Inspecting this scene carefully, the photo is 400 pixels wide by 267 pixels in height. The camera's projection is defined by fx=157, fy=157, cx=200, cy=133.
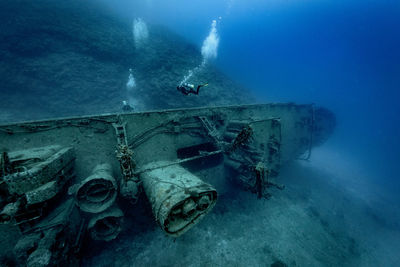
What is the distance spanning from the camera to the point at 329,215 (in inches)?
321

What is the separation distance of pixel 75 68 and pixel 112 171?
56.4 feet

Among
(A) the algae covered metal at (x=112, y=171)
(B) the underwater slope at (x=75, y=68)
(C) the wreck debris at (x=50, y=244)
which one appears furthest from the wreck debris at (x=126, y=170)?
(B) the underwater slope at (x=75, y=68)

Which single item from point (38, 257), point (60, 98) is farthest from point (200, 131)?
point (60, 98)

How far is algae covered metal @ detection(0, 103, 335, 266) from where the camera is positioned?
2.70m

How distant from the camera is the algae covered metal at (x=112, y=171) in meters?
2.70

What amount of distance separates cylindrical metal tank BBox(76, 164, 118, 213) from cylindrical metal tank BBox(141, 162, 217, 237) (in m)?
0.79

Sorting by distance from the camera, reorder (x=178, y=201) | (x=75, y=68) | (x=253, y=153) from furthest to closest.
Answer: (x=75, y=68) → (x=253, y=153) → (x=178, y=201)

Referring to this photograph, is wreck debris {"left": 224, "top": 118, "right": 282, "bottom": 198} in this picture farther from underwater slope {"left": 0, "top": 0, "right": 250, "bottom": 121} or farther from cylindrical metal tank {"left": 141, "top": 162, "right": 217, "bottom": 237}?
underwater slope {"left": 0, "top": 0, "right": 250, "bottom": 121}

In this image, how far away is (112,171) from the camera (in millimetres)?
4215

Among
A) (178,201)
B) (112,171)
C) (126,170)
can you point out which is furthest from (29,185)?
(178,201)

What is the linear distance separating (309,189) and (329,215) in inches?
81.5

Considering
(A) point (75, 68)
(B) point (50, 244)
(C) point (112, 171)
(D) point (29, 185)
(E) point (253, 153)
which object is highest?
(A) point (75, 68)

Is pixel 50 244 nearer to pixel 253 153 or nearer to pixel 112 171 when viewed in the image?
pixel 112 171

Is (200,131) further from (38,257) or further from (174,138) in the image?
(38,257)
